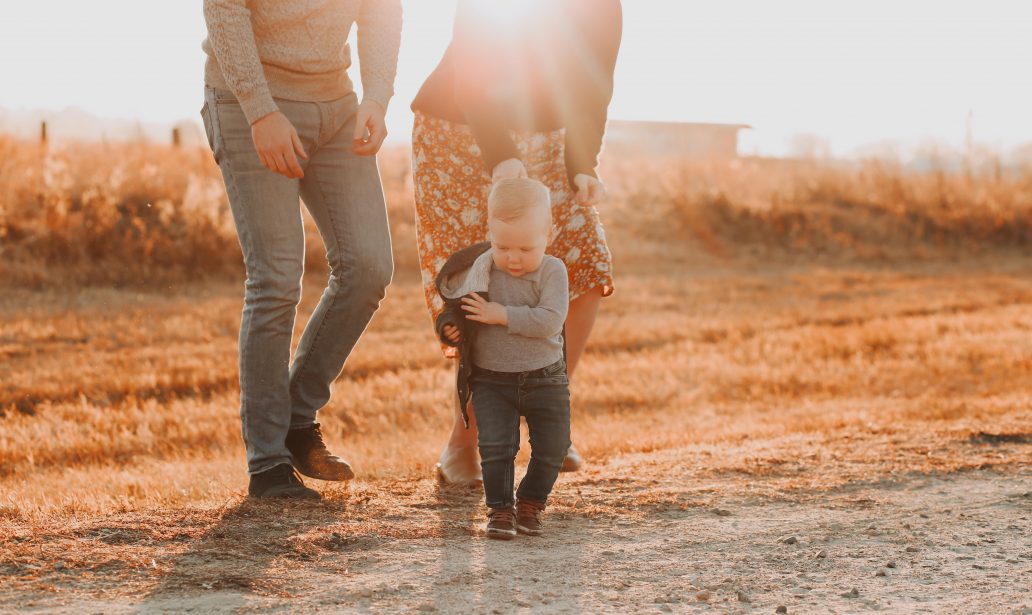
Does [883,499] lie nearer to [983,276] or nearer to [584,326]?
[584,326]

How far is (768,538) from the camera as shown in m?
3.54

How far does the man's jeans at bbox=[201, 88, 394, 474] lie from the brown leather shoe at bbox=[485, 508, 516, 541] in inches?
31.6

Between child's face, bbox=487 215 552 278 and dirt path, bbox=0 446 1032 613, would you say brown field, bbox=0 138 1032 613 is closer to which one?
dirt path, bbox=0 446 1032 613

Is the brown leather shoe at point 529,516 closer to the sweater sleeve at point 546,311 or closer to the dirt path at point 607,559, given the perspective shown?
the dirt path at point 607,559

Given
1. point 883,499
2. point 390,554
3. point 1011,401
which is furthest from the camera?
point 1011,401

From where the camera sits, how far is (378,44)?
3992 mm

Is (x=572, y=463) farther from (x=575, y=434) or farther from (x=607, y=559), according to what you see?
(x=575, y=434)

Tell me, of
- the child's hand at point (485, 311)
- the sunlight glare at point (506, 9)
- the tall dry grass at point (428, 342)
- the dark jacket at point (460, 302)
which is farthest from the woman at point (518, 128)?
the tall dry grass at point (428, 342)

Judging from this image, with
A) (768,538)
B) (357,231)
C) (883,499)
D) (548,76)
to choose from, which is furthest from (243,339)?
(883,499)

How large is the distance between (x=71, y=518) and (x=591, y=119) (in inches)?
88.9

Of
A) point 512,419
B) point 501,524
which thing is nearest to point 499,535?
point 501,524

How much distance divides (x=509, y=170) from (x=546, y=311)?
616 mm

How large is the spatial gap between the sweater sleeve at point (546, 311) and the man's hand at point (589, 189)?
553mm

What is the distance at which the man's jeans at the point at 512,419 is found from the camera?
3.52 metres
